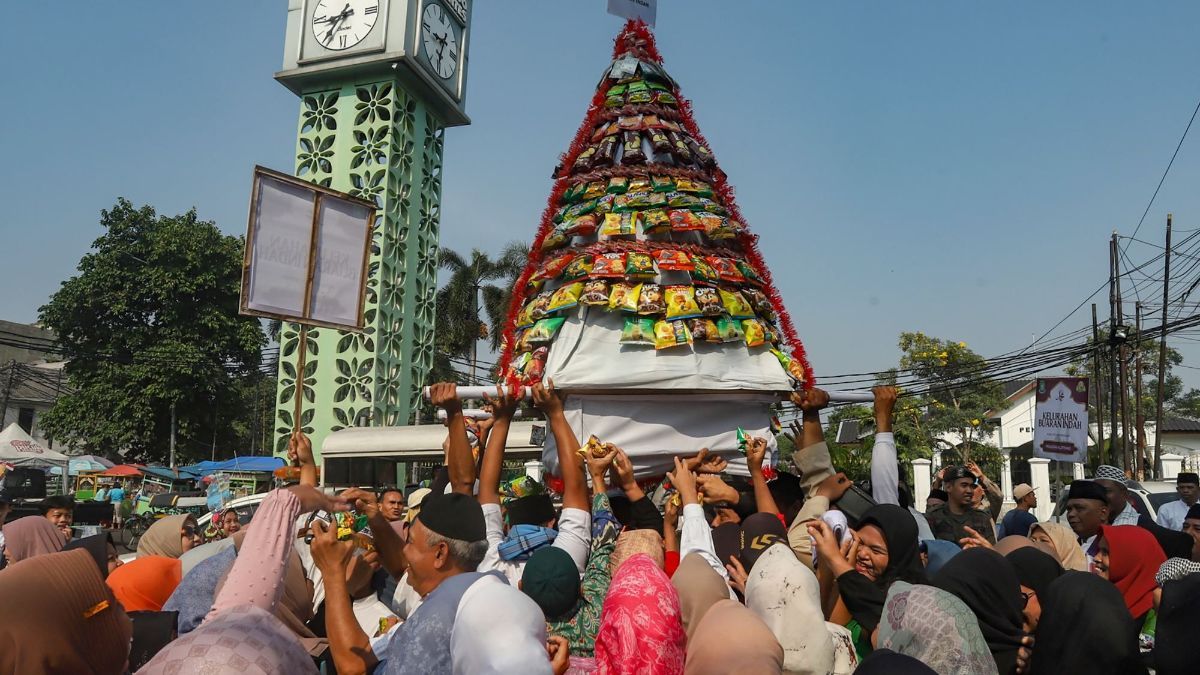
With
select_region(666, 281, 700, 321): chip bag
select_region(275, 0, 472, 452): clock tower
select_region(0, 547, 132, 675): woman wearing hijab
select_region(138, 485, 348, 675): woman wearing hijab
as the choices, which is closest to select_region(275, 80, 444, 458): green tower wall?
select_region(275, 0, 472, 452): clock tower

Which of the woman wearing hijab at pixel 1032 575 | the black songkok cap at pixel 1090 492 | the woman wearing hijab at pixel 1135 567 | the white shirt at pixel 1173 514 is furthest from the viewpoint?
the white shirt at pixel 1173 514

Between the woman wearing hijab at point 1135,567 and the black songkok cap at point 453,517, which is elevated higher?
the black songkok cap at point 453,517

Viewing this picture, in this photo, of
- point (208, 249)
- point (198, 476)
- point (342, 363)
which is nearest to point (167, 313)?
point (208, 249)

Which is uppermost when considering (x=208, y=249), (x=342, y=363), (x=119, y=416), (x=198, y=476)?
(x=208, y=249)

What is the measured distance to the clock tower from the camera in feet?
59.9

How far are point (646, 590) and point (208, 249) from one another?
3331cm

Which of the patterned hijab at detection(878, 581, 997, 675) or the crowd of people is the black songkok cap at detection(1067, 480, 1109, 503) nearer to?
the crowd of people

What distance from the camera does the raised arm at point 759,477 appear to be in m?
4.13

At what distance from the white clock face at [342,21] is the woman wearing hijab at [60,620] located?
18569 millimetres

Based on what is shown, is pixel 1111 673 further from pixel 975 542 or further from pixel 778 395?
pixel 778 395

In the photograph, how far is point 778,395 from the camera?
509cm

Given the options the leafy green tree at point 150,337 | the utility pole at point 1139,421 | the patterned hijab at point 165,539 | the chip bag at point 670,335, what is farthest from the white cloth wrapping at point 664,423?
the leafy green tree at point 150,337

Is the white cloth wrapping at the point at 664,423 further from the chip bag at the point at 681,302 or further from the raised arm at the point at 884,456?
the raised arm at the point at 884,456

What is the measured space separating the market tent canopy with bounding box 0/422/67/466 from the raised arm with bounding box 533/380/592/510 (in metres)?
23.5
